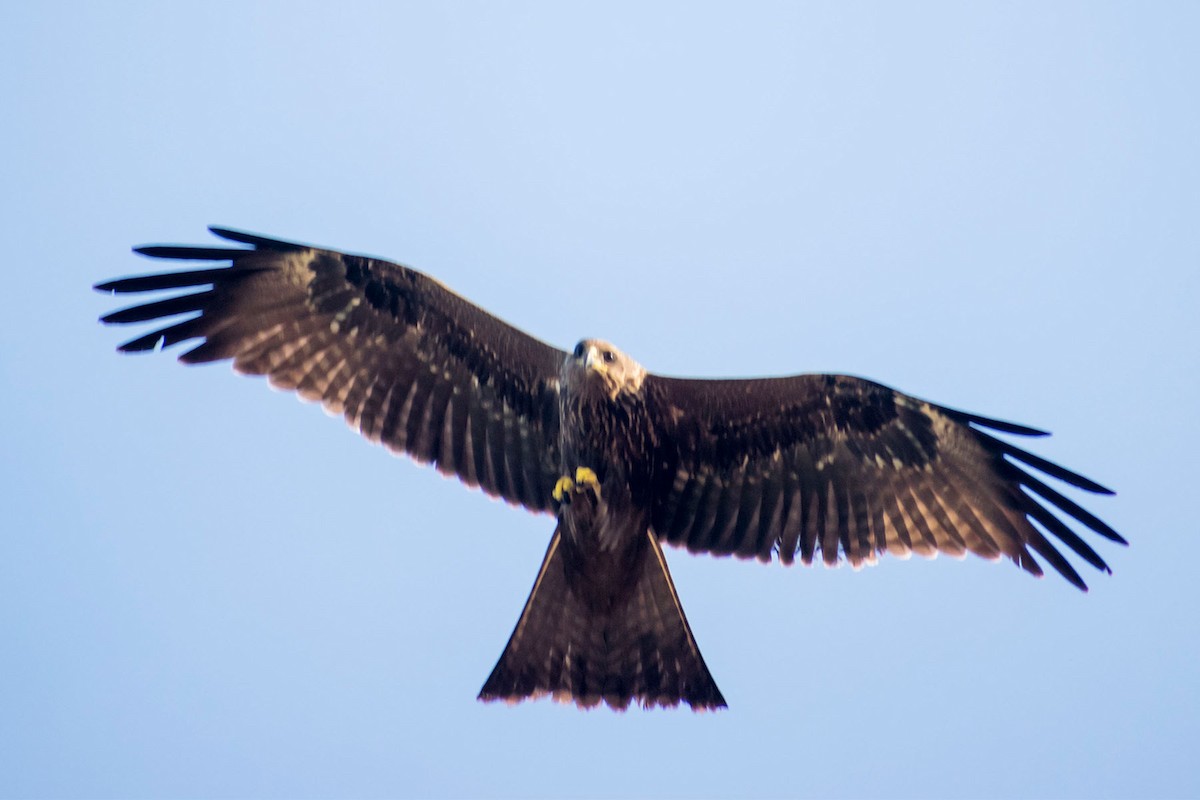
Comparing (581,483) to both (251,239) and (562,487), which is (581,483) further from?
(251,239)

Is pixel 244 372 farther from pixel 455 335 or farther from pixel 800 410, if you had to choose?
pixel 800 410

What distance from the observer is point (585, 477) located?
6.91 m

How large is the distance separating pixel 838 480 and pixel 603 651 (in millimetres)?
1785

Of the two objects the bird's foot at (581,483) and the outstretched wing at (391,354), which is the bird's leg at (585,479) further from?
the outstretched wing at (391,354)

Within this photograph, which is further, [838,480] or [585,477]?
[838,480]

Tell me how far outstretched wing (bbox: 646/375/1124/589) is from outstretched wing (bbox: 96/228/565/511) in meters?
0.85

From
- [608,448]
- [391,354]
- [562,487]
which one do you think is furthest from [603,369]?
[391,354]

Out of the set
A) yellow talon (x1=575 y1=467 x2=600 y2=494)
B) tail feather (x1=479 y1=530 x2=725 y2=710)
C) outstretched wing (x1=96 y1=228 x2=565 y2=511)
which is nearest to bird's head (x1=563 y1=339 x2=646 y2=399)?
outstretched wing (x1=96 y1=228 x2=565 y2=511)

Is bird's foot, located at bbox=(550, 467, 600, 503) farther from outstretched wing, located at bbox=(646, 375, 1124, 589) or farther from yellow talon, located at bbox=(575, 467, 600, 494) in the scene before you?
outstretched wing, located at bbox=(646, 375, 1124, 589)

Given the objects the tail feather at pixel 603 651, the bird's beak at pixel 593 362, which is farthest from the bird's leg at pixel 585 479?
the bird's beak at pixel 593 362

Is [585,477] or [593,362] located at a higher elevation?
[593,362]

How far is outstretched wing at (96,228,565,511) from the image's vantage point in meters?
7.19

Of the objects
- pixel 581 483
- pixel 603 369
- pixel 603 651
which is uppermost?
pixel 603 369

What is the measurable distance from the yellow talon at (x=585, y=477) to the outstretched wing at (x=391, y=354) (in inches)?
17.0
